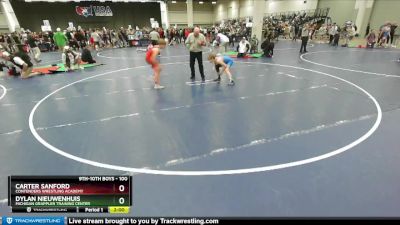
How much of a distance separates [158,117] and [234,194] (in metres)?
2.75

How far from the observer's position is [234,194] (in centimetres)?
283

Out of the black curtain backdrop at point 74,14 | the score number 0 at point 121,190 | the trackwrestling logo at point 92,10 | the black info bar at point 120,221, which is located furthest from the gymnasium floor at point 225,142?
the black curtain backdrop at point 74,14

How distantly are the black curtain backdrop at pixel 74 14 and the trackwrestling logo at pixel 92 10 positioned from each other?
0.41 m

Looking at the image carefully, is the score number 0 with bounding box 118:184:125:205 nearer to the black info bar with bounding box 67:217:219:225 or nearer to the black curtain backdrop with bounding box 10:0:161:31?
the black info bar with bounding box 67:217:219:225

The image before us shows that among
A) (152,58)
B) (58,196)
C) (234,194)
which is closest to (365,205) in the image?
(234,194)

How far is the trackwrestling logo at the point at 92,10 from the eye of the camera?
32719 mm

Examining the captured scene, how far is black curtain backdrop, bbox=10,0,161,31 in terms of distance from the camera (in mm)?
32625

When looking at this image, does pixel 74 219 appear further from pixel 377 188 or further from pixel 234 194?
pixel 377 188

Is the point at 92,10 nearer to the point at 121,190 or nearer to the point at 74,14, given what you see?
the point at 74,14

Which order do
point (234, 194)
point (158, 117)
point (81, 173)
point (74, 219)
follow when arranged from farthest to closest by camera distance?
point (158, 117)
point (81, 173)
point (234, 194)
point (74, 219)

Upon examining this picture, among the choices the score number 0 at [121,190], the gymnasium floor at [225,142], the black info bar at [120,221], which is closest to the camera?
the black info bar at [120,221]
